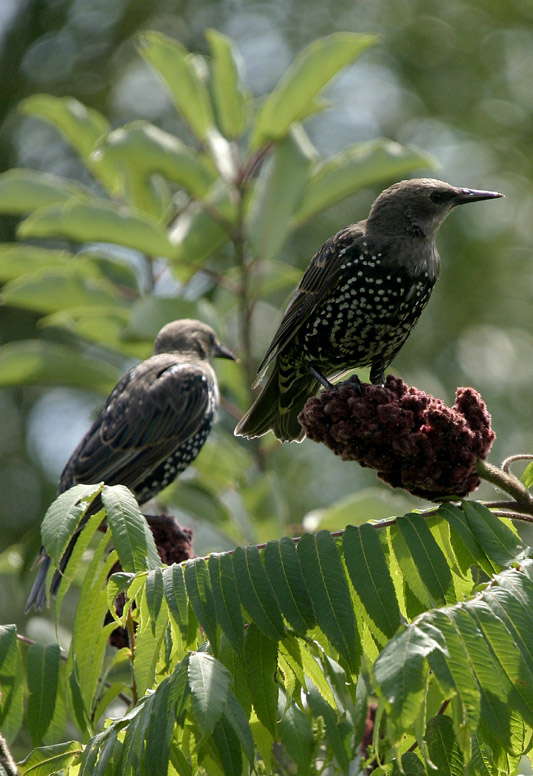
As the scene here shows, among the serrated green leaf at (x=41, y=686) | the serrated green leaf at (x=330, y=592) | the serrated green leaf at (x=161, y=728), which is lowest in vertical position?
the serrated green leaf at (x=41, y=686)

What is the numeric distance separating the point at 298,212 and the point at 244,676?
317 cm

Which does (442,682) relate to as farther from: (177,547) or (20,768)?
(177,547)

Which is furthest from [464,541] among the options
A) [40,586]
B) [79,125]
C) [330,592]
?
[79,125]

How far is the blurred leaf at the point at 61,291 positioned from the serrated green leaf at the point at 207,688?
10.1ft

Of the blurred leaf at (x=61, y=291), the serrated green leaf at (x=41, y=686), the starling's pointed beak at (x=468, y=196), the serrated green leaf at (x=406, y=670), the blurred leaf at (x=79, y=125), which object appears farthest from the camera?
the blurred leaf at (x=79, y=125)

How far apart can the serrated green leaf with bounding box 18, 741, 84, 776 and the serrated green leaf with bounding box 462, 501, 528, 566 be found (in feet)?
3.70

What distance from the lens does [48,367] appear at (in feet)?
17.3

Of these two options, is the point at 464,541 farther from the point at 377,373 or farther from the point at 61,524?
the point at 377,373

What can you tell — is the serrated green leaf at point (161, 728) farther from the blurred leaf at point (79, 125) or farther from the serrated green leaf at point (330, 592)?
the blurred leaf at point (79, 125)

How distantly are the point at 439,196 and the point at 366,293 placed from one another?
0.47 meters

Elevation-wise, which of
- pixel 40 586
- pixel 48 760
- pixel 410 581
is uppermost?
pixel 410 581

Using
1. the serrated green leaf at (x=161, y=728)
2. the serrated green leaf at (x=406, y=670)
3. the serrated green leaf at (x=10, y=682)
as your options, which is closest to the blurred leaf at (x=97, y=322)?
the serrated green leaf at (x=10, y=682)

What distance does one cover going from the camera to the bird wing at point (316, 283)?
4.14 meters

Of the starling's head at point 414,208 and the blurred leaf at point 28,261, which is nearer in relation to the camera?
the starling's head at point 414,208
